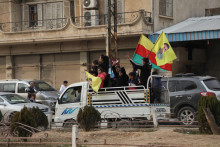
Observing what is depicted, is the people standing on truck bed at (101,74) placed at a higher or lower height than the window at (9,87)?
higher

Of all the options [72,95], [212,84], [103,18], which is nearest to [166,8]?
[103,18]

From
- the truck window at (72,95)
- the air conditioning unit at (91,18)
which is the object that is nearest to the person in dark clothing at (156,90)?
the truck window at (72,95)

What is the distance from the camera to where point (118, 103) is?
14.1 m

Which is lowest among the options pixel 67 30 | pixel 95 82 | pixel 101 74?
pixel 95 82

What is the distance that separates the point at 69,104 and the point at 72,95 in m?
0.32

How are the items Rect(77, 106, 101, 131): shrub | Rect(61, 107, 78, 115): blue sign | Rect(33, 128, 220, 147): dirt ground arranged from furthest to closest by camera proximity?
Rect(61, 107, 78, 115): blue sign
Rect(77, 106, 101, 131): shrub
Rect(33, 128, 220, 147): dirt ground

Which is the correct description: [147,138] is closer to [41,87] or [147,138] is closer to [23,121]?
[23,121]

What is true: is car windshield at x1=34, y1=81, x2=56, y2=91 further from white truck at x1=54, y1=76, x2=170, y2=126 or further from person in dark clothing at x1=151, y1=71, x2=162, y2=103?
person in dark clothing at x1=151, y1=71, x2=162, y2=103

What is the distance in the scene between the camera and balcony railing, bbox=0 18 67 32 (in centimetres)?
2871

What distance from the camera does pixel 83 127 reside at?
44.2 ft

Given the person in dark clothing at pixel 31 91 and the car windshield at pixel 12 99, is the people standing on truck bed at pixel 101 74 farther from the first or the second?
the person in dark clothing at pixel 31 91

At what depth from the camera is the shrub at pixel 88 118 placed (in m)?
13.4

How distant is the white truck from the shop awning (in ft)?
28.9

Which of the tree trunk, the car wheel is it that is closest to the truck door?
the car wheel
